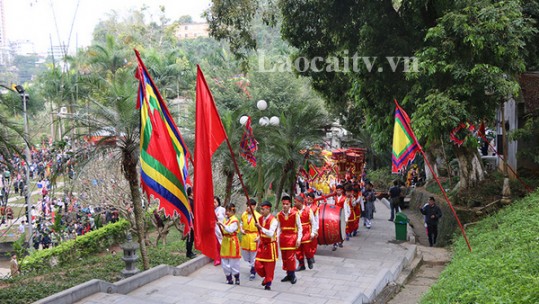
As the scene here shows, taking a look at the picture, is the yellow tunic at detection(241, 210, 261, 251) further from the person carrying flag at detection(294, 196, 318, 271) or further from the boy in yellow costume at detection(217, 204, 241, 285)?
the person carrying flag at detection(294, 196, 318, 271)

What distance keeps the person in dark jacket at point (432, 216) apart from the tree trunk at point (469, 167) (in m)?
2.52

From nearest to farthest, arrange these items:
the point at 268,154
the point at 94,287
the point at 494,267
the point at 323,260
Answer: the point at 494,267 < the point at 94,287 < the point at 323,260 < the point at 268,154

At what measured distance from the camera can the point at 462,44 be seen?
42.5 ft

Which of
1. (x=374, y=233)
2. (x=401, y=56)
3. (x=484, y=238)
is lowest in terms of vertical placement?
(x=374, y=233)

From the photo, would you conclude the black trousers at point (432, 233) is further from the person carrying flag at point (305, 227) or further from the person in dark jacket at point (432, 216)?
the person carrying flag at point (305, 227)

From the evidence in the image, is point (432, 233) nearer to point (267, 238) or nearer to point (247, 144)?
point (247, 144)

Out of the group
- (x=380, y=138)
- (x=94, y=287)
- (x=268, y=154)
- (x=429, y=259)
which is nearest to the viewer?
(x=94, y=287)

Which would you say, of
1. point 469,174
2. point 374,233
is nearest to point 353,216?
point 374,233

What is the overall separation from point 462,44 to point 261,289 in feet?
26.1

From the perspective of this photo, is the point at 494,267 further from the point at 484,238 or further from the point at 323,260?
the point at 323,260

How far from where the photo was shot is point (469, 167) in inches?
650

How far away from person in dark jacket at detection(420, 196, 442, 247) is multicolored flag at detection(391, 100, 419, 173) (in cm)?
296

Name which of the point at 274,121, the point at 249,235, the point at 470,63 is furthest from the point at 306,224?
the point at 274,121

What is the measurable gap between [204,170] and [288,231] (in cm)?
341
